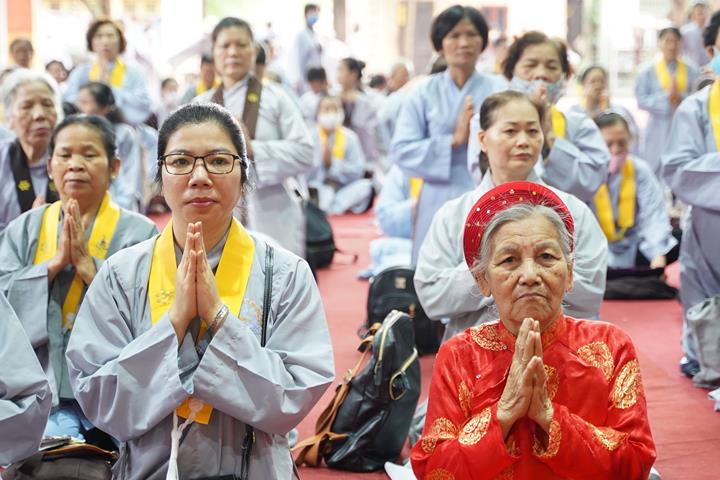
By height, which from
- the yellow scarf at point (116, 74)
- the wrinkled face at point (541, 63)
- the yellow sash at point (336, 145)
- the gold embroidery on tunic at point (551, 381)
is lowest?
the yellow sash at point (336, 145)

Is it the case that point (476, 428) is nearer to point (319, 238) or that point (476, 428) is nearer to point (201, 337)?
point (201, 337)

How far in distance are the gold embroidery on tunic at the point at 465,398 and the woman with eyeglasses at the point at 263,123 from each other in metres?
3.06

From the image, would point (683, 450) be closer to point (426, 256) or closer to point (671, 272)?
point (426, 256)

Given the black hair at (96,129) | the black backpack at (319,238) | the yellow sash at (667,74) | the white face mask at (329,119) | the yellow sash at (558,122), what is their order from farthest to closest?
the white face mask at (329,119) → the yellow sash at (667,74) → the black backpack at (319,238) → the yellow sash at (558,122) → the black hair at (96,129)

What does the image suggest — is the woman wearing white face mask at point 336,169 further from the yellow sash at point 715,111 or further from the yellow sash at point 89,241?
A: the yellow sash at point 89,241

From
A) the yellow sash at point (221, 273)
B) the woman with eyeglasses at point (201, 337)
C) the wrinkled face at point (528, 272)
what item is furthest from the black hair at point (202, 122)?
the wrinkled face at point (528, 272)

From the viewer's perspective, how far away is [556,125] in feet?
16.8

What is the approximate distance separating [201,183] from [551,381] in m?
0.97

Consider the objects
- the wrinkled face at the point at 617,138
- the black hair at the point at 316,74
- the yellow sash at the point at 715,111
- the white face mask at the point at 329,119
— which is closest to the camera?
the yellow sash at the point at 715,111

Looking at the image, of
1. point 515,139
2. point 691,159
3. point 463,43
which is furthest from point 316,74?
point 515,139

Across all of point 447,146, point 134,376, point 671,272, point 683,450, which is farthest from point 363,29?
point 134,376

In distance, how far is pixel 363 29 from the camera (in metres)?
21.5

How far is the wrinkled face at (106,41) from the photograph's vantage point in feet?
27.7

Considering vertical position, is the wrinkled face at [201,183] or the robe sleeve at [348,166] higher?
the wrinkled face at [201,183]
